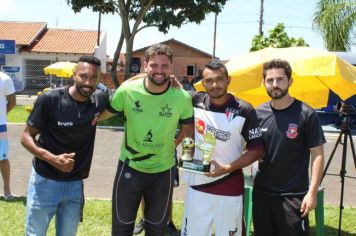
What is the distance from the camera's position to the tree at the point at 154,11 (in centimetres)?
1866

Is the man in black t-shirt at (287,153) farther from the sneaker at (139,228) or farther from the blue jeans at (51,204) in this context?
the sneaker at (139,228)

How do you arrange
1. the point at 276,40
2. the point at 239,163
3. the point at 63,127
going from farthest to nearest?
the point at 276,40 → the point at 239,163 → the point at 63,127

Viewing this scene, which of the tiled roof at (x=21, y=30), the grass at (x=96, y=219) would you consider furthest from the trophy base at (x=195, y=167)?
the tiled roof at (x=21, y=30)

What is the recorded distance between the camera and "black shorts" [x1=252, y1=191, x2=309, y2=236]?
3645mm

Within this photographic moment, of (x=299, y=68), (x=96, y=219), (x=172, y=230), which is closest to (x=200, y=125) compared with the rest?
(x=299, y=68)

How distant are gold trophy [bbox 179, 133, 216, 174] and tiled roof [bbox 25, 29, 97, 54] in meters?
34.7

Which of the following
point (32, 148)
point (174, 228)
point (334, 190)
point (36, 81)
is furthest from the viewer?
point (36, 81)

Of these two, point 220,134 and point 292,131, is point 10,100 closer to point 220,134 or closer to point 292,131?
point 220,134

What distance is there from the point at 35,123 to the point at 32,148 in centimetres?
19

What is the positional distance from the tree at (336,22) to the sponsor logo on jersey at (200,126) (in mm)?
12217

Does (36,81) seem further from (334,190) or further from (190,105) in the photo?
(190,105)

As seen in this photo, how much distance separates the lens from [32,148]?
3422 mm

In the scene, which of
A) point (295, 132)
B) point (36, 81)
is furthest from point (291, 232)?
point (36, 81)

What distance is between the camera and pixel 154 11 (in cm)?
1895
